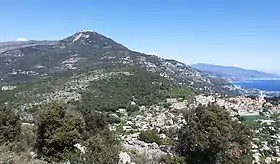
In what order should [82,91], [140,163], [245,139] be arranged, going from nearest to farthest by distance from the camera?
[140,163]
[245,139]
[82,91]

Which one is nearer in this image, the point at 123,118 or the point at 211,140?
the point at 211,140

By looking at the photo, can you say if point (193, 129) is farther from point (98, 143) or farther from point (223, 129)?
point (98, 143)

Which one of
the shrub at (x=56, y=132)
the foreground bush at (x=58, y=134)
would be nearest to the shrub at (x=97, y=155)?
the foreground bush at (x=58, y=134)

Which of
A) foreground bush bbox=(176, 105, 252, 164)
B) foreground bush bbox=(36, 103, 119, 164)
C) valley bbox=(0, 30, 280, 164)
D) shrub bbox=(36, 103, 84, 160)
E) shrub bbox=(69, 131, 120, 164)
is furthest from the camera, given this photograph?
foreground bush bbox=(176, 105, 252, 164)

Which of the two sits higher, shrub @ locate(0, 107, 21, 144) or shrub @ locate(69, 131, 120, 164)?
shrub @ locate(69, 131, 120, 164)

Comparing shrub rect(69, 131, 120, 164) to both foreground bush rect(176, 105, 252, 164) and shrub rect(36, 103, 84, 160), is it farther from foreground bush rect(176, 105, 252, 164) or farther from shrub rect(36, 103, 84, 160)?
foreground bush rect(176, 105, 252, 164)

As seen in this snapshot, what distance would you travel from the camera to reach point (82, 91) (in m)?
96.6

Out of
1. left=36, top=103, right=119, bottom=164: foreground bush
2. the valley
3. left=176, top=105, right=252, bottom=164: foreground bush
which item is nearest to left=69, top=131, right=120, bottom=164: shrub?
the valley

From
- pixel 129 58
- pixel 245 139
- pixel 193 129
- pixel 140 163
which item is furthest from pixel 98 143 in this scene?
pixel 129 58

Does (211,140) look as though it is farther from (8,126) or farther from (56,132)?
(8,126)

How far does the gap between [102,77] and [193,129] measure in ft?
277

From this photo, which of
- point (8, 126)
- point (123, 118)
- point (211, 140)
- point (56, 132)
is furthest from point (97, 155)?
point (123, 118)

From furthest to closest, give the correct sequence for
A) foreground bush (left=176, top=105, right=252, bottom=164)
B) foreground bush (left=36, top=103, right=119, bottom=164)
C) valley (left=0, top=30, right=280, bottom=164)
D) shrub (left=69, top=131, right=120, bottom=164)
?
1. foreground bush (left=176, top=105, right=252, bottom=164)
2. valley (left=0, top=30, right=280, bottom=164)
3. foreground bush (left=36, top=103, right=119, bottom=164)
4. shrub (left=69, top=131, right=120, bottom=164)

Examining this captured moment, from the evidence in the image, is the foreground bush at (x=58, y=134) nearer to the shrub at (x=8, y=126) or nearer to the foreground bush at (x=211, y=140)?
the shrub at (x=8, y=126)
